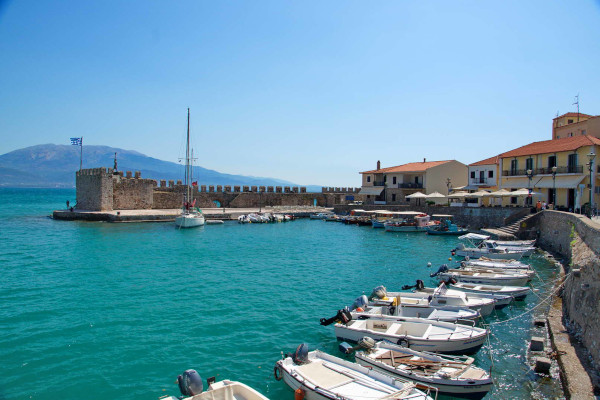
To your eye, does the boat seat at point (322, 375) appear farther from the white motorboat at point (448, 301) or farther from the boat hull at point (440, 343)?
the white motorboat at point (448, 301)

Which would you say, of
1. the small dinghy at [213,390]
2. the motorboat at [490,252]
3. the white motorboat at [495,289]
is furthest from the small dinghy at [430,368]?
the motorboat at [490,252]

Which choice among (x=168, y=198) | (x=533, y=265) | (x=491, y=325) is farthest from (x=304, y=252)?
(x=168, y=198)

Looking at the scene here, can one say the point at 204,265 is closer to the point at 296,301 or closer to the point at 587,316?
the point at 296,301

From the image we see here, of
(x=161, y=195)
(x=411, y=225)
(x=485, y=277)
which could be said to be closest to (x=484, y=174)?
(x=411, y=225)

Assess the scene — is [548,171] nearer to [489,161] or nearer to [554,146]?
[554,146]

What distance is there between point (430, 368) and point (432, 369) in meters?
0.05

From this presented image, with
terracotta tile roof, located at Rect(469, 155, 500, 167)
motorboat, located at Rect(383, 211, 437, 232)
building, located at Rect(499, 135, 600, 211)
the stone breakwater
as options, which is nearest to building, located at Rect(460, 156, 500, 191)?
terracotta tile roof, located at Rect(469, 155, 500, 167)

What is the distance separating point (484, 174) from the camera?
1524 inches

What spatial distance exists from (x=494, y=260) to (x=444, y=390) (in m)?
13.0

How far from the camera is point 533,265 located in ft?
61.4

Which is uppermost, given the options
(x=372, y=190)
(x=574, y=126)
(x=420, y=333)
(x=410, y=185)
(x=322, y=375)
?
(x=574, y=126)

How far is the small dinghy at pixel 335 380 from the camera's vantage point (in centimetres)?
671

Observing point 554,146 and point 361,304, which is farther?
point 554,146

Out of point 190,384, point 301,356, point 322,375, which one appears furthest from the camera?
point 301,356
